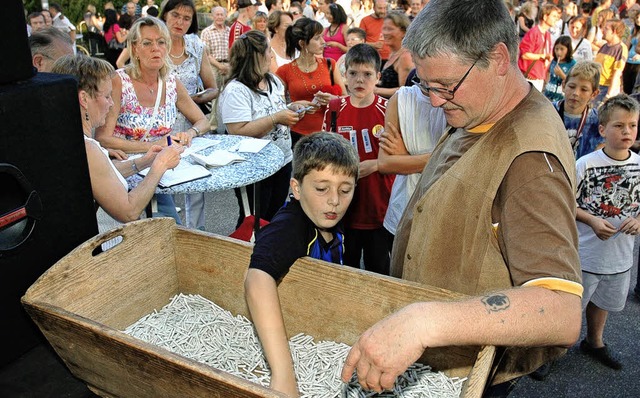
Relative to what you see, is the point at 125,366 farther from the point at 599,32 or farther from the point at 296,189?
the point at 599,32

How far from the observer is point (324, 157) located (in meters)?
1.83

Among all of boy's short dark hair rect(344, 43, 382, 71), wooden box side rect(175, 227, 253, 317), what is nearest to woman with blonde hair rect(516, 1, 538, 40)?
boy's short dark hair rect(344, 43, 382, 71)

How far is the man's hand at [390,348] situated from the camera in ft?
3.07

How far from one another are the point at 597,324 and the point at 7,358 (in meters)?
2.70

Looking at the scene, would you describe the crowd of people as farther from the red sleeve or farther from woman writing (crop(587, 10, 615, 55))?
woman writing (crop(587, 10, 615, 55))

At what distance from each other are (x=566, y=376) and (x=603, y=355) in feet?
0.86

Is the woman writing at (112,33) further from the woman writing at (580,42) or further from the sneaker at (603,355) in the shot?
the sneaker at (603,355)

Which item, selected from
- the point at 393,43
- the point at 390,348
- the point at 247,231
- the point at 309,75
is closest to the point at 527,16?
the point at 393,43

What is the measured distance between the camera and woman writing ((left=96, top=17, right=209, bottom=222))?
9.80 ft

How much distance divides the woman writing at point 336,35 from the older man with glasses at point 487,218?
18.1 feet

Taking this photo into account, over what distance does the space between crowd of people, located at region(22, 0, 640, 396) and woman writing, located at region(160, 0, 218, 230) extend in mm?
16

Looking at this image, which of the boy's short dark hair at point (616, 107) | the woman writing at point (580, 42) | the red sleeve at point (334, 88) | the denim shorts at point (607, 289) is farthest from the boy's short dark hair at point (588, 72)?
the woman writing at point (580, 42)

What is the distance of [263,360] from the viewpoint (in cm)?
161

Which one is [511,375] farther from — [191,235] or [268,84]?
[268,84]
